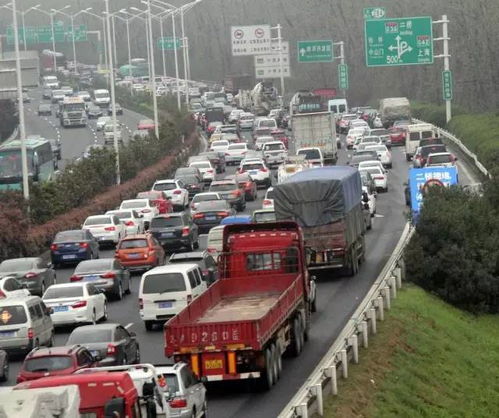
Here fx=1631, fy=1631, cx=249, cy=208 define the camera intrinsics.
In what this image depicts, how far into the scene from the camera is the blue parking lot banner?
49.6 meters

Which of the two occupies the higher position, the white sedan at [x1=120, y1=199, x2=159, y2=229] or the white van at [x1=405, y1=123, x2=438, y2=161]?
the white van at [x1=405, y1=123, x2=438, y2=161]

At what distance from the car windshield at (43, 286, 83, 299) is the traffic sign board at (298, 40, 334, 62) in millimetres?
71844

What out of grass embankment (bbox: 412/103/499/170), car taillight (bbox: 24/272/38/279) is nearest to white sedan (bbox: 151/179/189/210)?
grass embankment (bbox: 412/103/499/170)

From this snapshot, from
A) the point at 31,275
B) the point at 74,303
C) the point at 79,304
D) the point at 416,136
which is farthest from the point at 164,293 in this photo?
the point at 416,136

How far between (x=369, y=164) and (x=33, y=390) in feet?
166

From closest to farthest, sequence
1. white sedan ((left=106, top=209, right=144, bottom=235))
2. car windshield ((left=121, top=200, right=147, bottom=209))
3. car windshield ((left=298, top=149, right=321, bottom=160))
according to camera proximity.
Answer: white sedan ((left=106, top=209, right=144, bottom=235)) → car windshield ((left=121, top=200, right=147, bottom=209)) → car windshield ((left=298, top=149, right=321, bottom=160))

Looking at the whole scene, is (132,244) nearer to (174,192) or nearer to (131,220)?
(131,220)

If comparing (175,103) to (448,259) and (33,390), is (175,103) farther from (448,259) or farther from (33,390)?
(33,390)

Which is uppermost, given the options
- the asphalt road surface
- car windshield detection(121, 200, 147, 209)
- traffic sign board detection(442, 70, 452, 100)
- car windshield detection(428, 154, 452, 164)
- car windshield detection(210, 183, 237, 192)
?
traffic sign board detection(442, 70, 452, 100)

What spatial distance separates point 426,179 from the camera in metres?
50.6

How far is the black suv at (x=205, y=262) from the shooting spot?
39475 millimetres

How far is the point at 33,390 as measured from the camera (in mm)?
17969

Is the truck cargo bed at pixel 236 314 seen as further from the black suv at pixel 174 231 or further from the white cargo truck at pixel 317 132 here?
the white cargo truck at pixel 317 132

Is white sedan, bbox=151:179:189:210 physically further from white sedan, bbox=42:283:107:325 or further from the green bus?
white sedan, bbox=42:283:107:325
